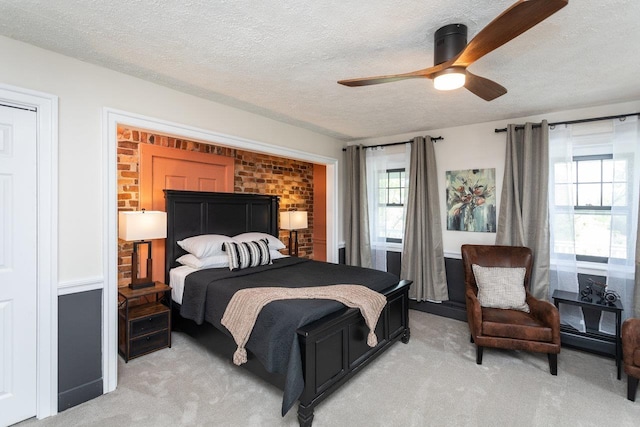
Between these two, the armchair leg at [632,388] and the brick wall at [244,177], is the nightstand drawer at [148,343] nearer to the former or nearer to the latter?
the brick wall at [244,177]

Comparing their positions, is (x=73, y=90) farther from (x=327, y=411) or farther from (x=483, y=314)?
(x=483, y=314)

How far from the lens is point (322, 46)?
1982 mm

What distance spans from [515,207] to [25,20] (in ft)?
14.5

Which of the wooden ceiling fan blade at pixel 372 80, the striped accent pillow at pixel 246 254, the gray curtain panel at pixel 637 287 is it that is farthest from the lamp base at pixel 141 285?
the gray curtain panel at pixel 637 287

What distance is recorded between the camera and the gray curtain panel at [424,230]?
4027 millimetres

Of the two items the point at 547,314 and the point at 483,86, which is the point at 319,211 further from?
the point at 483,86

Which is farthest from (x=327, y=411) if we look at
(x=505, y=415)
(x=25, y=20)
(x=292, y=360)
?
(x=25, y=20)

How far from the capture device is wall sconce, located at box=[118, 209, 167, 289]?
9.48 ft

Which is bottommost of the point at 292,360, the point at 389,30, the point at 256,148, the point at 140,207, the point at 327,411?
the point at 327,411

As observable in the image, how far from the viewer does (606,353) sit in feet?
9.70

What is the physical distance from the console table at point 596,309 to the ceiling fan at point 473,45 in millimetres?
2105

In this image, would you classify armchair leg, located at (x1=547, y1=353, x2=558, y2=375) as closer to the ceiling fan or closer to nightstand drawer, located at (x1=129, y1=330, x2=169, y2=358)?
the ceiling fan

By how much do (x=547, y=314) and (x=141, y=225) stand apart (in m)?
3.77

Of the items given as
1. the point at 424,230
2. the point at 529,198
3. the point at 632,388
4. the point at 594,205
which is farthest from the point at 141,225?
the point at 594,205
